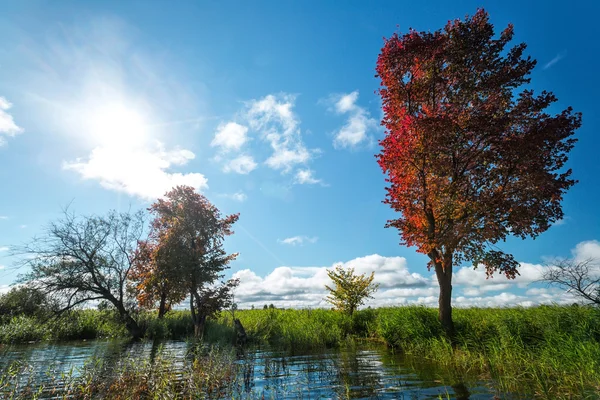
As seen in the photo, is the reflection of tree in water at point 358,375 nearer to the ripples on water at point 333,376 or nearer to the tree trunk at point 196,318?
the ripples on water at point 333,376

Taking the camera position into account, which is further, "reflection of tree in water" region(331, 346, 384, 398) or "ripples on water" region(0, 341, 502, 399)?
"reflection of tree in water" region(331, 346, 384, 398)

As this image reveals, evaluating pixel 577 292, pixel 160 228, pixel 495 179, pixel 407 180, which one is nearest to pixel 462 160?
pixel 495 179

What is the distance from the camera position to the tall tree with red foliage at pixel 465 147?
13070 mm

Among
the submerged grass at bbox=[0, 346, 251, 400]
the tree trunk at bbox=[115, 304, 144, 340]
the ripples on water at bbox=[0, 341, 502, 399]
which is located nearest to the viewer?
the submerged grass at bbox=[0, 346, 251, 400]

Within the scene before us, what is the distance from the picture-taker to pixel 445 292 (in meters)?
15.4

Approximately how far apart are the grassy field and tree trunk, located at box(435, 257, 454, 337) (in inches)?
16.7

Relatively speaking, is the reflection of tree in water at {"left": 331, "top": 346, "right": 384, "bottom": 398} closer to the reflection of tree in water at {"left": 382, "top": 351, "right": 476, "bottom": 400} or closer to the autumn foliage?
the reflection of tree in water at {"left": 382, "top": 351, "right": 476, "bottom": 400}

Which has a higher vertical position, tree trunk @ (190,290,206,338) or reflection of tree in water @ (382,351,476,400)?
tree trunk @ (190,290,206,338)

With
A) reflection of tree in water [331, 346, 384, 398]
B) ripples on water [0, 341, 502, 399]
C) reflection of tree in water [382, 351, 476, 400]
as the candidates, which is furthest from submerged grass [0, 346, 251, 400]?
reflection of tree in water [382, 351, 476, 400]

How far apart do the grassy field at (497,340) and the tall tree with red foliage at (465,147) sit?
5.46 feet

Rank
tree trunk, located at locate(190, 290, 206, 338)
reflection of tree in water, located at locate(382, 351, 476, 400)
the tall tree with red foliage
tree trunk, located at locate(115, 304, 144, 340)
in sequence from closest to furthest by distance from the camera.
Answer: reflection of tree in water, located at locate(382, 351, 476, 400) → the tall tree with red foliage → tree trunk, located at locate(190, 290, 206, 338) → tree trunk, located at locate(115, 304, 144, 340)

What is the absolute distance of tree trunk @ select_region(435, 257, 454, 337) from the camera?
15.1m

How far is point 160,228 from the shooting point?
3009 centimetres

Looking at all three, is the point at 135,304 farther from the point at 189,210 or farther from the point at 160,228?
the point at 189,210
